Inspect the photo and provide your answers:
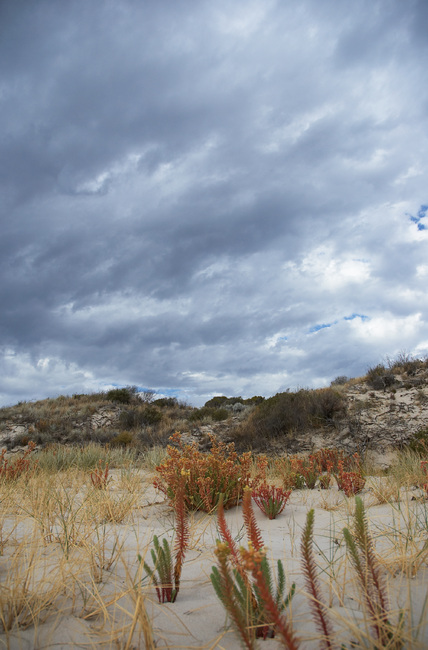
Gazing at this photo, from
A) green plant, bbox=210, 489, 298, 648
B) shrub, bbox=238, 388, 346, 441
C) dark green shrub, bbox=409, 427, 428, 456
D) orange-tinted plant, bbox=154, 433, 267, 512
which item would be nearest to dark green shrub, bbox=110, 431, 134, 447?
shrub, bbox=238, 388, 346, 441

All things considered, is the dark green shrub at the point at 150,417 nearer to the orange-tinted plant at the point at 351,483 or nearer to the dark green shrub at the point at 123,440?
the dark green shrub at the point at 123,440

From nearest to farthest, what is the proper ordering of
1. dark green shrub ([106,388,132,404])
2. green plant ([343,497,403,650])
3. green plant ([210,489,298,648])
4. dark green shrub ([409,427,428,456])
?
green plant ([210,489,298,648]) < green plant ([343,497,403,650]) < dark green shrub ([409,427,428,456]) < dark green shrub ([106,388,132,404])

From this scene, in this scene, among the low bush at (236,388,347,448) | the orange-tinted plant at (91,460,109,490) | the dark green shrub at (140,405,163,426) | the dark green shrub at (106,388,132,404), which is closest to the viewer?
the orange-tinted plant at (91,460,109,490)

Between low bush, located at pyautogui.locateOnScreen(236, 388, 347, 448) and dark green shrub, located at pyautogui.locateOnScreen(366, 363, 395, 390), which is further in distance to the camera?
dark green shrub, located at pyautogui.locateOnScreen(366, 363, 395, 390)

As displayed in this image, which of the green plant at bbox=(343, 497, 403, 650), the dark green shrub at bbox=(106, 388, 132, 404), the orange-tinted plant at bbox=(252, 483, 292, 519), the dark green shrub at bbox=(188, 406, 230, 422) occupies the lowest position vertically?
the orange-tinted plant at bbox=(252, 483, 292, 519)

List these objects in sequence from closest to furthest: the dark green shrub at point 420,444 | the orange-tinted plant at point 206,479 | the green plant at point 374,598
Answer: the green plant at point 374,598
the orange-tinted plant at point 206,479
the dark green shrub at point 420,444

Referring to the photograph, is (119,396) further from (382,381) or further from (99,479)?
(99,479)

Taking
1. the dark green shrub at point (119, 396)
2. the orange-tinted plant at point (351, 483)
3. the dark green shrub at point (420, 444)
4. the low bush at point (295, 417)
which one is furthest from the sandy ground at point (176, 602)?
the dark green shrub at point (119, 396)

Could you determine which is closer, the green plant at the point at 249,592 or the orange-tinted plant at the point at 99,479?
the green plant at the point at 249,592

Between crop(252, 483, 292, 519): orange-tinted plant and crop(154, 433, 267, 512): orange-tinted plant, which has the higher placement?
crop(154, 433, 267, 512): orange-tinted plant

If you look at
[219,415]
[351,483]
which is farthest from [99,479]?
[219,415]

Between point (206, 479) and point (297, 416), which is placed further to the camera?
point (297, 416)

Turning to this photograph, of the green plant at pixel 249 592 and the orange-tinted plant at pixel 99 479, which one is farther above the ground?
the green plant at pixel 249 592

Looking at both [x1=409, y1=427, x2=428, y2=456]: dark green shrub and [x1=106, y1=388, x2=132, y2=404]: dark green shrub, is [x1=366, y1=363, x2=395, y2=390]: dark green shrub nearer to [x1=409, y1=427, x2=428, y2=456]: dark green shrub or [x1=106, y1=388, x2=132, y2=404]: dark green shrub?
[x1=409, y1=427, x2=428, y2=456]: dark green shrub
